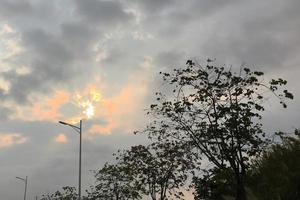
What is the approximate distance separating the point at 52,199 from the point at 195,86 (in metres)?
59.3

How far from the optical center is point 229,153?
28016 millimetres

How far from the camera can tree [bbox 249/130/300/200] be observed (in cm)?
1673

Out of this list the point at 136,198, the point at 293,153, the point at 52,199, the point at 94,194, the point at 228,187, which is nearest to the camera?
the point at 293,153

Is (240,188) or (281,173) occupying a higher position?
(240,188)

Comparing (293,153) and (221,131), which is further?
(221,131)

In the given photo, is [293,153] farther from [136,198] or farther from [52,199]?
[52,199]

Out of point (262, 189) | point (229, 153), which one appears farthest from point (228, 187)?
point (262, 189)

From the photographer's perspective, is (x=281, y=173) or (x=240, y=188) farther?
(x=240, y=188)

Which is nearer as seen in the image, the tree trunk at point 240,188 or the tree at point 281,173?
the tree at point 281,173

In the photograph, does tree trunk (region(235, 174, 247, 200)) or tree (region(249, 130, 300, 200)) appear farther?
tree trunk (region(235, 174, 247, 200))

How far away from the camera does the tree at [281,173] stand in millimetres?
16734

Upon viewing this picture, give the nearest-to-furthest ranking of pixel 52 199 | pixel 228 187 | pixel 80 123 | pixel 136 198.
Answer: pixel 228 187 → pixel 80 123 → pixel 136 198 → pixel 52 199

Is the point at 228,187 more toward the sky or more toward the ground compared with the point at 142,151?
more toward the ground

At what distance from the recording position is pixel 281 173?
17234mm
